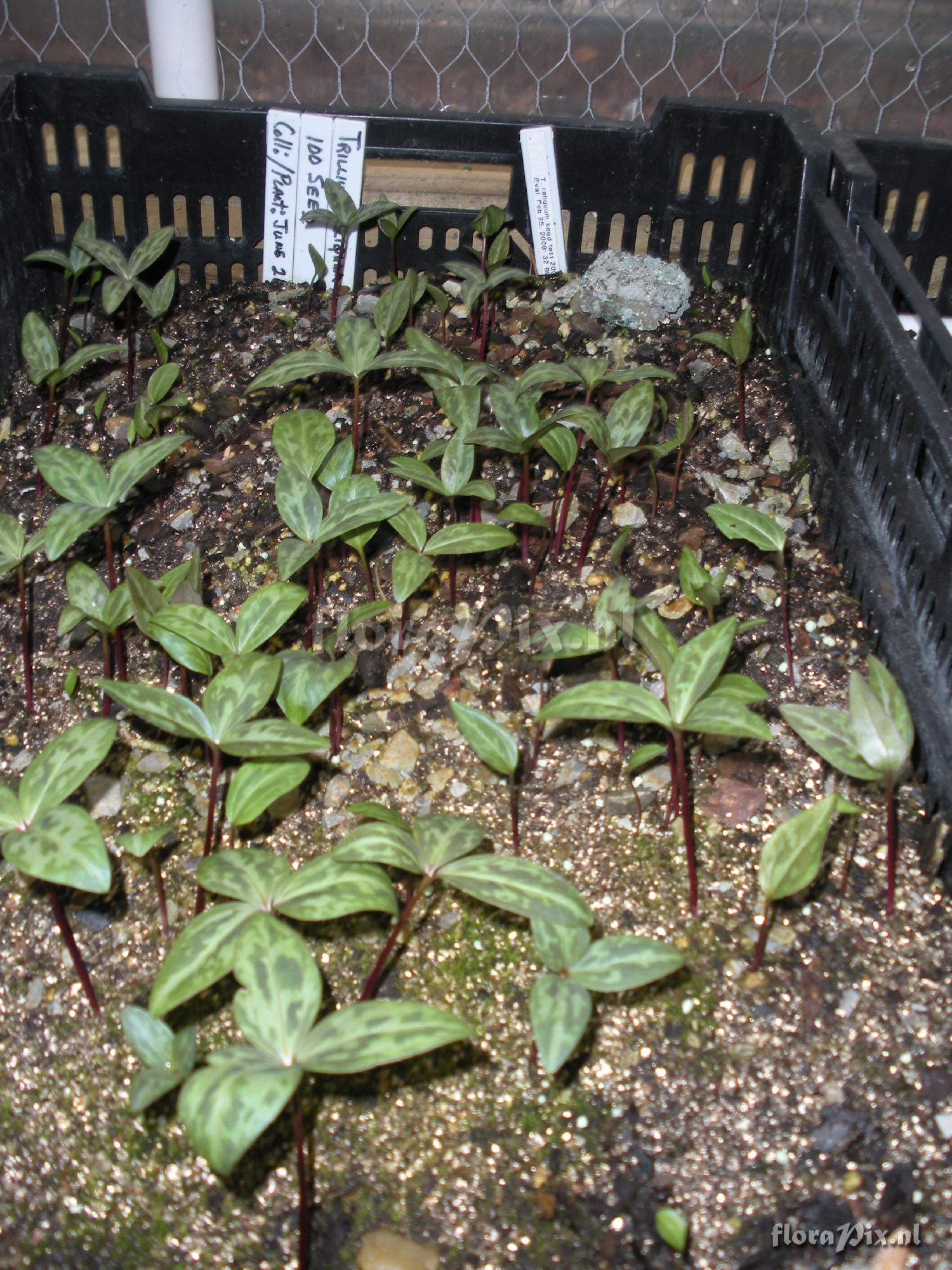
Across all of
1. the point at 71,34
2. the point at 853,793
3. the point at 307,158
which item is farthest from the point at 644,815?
the point at 71,34

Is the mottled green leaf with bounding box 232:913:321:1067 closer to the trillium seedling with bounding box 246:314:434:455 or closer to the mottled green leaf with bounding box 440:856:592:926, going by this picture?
the mottled green leaf with bounding box 440:856:592:926

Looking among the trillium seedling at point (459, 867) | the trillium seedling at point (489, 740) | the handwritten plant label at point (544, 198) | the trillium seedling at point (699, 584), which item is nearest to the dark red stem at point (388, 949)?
the trillium seedling at point (459, 867)

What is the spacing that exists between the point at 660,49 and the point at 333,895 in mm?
2403

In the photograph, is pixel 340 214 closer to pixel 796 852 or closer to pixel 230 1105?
pixel 796 852

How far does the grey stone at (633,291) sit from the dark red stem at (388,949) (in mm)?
826

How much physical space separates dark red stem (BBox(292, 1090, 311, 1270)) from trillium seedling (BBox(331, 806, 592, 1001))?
12cm

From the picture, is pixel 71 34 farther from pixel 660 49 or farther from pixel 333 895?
pixel 333 895

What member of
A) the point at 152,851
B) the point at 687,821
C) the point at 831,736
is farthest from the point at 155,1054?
the point at 831,736

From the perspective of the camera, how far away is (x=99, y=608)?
3.27 ft

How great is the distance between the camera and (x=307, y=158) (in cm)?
143

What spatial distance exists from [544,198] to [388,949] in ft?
3.29

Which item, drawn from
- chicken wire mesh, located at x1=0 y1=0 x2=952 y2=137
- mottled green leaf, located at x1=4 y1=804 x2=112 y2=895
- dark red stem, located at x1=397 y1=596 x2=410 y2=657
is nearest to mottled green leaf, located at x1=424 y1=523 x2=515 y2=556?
dark red stem, located at x1=397 y1=596 x2=410 y2=657

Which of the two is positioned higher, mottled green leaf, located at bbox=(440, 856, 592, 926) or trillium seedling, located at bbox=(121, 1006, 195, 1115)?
mottled green leaf, located at bbox=(440, 856, 592, 926)

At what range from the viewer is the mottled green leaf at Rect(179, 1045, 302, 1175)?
60 cm
